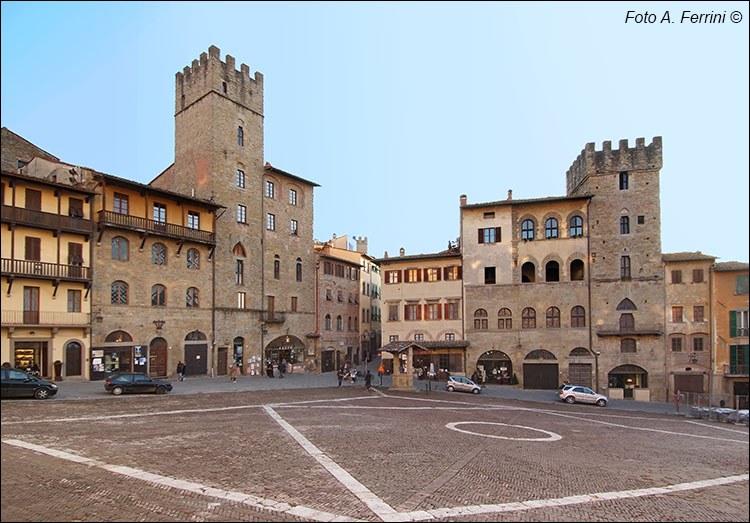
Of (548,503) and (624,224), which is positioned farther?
(624,224)

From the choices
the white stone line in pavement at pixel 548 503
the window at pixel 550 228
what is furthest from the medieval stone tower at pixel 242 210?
the white stone line in pavement at pixel 548 503

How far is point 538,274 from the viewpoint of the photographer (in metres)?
46.2

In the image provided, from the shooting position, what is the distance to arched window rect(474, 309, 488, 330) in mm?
46947

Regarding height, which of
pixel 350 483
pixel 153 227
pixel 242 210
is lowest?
pixel 350 483

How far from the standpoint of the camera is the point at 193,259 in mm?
41625

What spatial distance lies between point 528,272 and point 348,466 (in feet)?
120

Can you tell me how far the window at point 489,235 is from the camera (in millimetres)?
47594

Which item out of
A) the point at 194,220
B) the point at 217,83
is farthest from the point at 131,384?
the point at 217,83

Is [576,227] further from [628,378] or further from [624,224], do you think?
[628,378]

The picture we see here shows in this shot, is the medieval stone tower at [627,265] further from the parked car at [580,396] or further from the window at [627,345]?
the parked car at [580,396]

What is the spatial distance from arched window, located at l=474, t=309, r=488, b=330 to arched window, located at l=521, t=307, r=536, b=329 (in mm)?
3594

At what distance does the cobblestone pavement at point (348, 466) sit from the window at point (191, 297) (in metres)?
15.9

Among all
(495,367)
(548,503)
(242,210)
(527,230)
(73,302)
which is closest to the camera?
(548,503)

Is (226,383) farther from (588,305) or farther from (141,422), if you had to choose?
(588,305)
